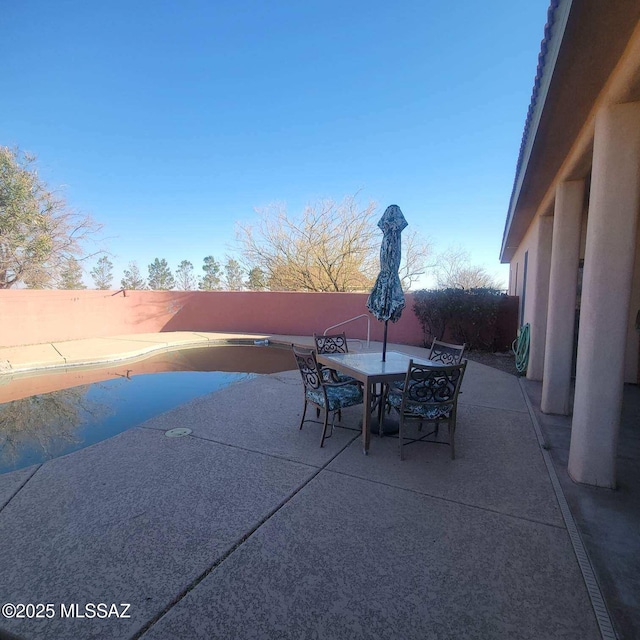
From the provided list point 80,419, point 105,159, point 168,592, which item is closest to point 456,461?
point 168,592

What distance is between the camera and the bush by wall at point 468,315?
839 centimetres

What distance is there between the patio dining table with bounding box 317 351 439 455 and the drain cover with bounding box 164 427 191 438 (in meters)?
1.50

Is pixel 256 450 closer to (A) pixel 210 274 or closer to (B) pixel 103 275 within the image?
(A) pixel 210 274

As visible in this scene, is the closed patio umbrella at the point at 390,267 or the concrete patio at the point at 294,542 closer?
the concrete patio at the point at 294,542

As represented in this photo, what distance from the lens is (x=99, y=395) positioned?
18.5 feet

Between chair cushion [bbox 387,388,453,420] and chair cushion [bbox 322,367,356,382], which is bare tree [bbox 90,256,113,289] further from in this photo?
chair cushion [bbox 387,388,453,420]

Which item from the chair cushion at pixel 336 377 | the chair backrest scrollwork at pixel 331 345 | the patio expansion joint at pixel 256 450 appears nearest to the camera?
the patio expansion joint at pixel 256 450

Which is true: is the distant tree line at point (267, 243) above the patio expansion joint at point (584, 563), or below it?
above

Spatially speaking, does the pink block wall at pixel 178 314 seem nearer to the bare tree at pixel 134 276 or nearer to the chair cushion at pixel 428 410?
the chair cushion at pixel 428 410

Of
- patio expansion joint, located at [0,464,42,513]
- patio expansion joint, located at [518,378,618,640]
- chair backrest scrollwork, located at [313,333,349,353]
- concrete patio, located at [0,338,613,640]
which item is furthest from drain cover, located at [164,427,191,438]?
patio expansion joint, located at [518,378,618,640]

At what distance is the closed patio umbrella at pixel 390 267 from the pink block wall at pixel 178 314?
22.1 feet

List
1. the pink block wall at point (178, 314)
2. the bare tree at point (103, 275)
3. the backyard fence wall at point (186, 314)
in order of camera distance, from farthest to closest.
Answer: the bare tree at point (103, 275)
the pink block wall at point (178, 314)
the backyard fence wall at point (186, 314)

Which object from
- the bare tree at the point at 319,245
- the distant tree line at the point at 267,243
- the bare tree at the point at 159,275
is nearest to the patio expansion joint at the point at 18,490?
the distant tree line at the point at 267,243

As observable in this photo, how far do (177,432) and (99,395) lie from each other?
10.1 ft
